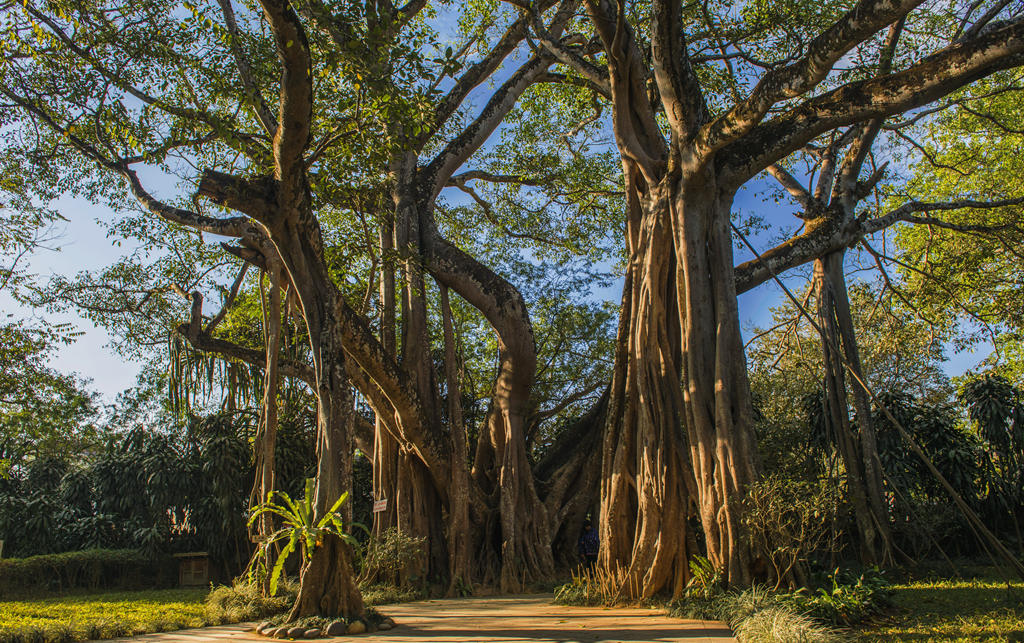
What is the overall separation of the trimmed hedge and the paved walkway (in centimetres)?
853

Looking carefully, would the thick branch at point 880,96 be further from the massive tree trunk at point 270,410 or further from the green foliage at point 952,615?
the massive tree trunk at point 270,410

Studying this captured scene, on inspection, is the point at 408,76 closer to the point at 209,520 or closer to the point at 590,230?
the point at 590,230

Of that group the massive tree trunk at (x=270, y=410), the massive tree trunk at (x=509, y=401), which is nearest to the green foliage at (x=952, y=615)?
the massive tree trunk at (x=509, y=401)

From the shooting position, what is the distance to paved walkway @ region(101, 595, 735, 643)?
453 cm

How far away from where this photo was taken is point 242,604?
21.2ft

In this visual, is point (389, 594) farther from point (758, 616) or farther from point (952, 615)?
point (952, 615)

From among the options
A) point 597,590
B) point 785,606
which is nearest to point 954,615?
point 785,606

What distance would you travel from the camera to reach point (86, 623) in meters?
5.34

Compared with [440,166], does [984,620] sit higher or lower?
lower

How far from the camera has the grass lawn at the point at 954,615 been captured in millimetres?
3898

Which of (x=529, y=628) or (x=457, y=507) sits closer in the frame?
(x=529, y=628)

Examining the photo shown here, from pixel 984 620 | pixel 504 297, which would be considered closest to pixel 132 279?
pixel 504 297

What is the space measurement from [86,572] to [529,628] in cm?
1139

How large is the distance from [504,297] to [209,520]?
7822 millimetres
